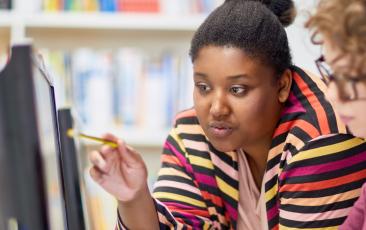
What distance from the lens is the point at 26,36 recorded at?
5.97ft

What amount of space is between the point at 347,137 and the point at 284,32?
9.3 inches

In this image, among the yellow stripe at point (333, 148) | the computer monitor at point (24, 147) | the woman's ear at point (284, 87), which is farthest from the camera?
the woman's ear at point (284, 87)

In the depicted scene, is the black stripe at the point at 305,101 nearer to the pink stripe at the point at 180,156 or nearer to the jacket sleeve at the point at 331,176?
the jacket sleeve at the point at 331,176

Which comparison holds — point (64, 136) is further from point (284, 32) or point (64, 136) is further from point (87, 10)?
point (87, 10)

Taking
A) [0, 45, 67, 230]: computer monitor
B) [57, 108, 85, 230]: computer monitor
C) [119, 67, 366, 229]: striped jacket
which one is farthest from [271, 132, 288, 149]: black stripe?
[0, 45, 67, 230]: computer monitor

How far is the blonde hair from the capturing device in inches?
29.4

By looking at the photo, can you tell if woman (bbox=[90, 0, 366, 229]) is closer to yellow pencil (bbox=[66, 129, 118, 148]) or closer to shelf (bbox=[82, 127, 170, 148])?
yellow pencil (bbox=[66, 129, 118, 148])

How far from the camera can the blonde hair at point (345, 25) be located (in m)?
0.75

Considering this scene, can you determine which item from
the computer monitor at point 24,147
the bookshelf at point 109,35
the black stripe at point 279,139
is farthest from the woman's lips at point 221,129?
the bookshelf at point 109,35

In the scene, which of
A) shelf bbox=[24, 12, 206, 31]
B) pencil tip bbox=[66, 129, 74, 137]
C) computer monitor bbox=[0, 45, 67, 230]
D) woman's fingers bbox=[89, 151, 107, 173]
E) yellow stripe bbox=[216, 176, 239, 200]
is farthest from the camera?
shelf bbox=[24, 12, 206, 31]

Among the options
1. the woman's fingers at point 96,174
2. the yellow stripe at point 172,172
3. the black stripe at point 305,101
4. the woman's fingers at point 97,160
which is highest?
the black stripe at point 305,101

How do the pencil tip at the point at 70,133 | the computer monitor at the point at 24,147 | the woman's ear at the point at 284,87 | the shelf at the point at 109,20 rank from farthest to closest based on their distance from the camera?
the shelf at the point at 109,20
the woman's ear at the point at 284,87
the pencil tip at the point at 70,133
the computer monitor at the point at 24,147

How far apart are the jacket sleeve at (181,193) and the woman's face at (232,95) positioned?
0.17 m

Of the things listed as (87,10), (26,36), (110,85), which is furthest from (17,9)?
(110,85)
